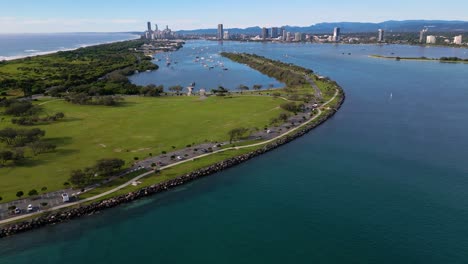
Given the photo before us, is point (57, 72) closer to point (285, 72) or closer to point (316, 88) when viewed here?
point (285, 72)

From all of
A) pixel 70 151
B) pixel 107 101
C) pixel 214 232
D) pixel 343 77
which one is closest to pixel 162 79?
pixel 107 101

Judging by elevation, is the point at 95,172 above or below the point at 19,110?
below

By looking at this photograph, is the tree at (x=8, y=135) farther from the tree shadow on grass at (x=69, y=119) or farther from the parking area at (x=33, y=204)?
the parking area at (x=33, y=204)

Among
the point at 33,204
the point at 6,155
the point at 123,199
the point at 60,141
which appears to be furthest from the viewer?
the point at 60,141

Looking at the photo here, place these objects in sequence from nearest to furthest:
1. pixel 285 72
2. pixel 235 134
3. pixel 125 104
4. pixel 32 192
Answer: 1. pixel 32 192
2. pixel 235 134
3. pixel 125 104
4. pixel 285 72

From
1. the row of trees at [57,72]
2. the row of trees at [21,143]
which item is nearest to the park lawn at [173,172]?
the row of trees at [21,143]

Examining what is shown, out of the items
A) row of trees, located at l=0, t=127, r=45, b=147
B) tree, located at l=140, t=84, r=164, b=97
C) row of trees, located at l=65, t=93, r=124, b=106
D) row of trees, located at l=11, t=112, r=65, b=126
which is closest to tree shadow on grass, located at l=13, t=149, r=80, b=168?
row of trees, located at l=0, t=127, r=45, b=147

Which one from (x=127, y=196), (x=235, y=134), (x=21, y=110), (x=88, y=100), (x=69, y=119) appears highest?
(x=88, y=100)

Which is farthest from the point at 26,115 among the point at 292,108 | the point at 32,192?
the point at 292,108
